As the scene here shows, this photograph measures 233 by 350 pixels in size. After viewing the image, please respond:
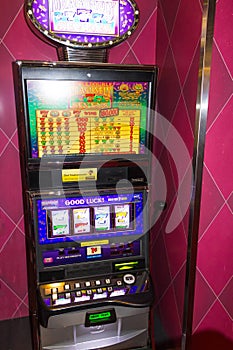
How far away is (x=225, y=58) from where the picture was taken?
159 centimetres

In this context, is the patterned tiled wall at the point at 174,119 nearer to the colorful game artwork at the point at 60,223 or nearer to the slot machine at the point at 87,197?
the slot machine at the point at 87,197

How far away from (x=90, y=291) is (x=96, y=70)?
1134 mm

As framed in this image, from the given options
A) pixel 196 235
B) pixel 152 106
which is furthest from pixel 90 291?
pixel 152 106

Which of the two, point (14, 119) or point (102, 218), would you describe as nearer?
point (102, 218)

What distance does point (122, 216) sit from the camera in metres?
→ 1.76

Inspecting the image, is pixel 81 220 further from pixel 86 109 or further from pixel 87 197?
pixel 86 109

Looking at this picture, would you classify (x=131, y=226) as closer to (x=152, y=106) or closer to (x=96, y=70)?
(x=152, y=106)

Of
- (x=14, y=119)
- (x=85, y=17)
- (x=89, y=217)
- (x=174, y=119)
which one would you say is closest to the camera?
(x=85, y=17)

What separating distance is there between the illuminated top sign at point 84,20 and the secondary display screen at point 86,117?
0.24 metres

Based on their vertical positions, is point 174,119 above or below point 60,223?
above

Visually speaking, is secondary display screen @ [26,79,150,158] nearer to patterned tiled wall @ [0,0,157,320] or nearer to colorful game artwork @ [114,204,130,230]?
colorful game artwork @ [114,204,130,230]

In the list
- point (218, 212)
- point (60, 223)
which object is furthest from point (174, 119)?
point (60, 223)

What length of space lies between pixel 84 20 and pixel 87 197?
90cm

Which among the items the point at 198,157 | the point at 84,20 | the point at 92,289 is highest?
the point at 84,20
